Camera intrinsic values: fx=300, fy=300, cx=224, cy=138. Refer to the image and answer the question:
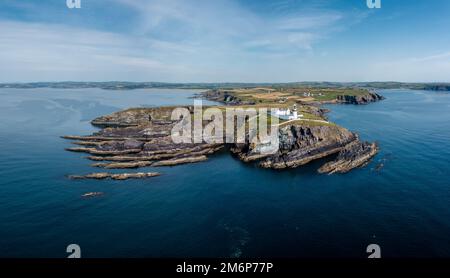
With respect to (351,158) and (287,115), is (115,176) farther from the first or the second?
(287,115)

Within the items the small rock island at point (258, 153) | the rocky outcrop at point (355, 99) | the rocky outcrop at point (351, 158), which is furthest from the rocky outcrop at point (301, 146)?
the rocky outcrop at point (355, 99)

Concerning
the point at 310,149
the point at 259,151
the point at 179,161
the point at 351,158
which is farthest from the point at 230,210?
the point at 310,149

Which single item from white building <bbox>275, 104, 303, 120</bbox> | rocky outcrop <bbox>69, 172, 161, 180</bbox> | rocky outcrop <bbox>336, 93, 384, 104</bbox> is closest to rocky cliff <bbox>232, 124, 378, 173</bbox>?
white building <bbox>275, 104, 303, 120</bbox>

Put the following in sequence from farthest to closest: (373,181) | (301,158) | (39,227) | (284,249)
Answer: (301,158), (373,181), (39,227), (284,249)
